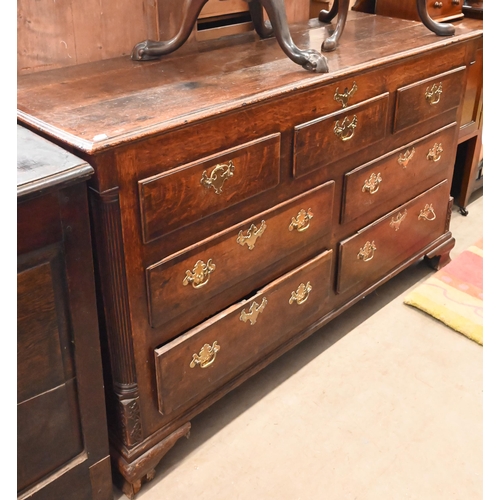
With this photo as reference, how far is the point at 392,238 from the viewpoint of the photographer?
2045 millimetres

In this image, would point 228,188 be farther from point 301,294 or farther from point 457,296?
point 457,296

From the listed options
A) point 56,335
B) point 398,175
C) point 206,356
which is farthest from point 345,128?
point 56,335

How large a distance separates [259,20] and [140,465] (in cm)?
132

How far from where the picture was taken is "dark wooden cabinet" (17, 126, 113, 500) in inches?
39.8

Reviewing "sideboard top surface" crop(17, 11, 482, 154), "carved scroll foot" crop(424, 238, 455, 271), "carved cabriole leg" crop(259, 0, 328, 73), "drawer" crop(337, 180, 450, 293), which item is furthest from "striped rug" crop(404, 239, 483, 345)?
"carved cabriole leg" crop(259, 0, 328, 73)

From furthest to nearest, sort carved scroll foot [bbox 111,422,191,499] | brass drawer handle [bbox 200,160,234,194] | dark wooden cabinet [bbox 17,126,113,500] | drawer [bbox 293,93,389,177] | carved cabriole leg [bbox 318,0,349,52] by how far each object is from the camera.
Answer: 1. carved cabriole leg [bbox 318,0,349,52]
2. drawer [bbox 293,93,389,177]
3. carved scroll foot [bbox 111,422,191,499]
4. brass drawer handle [bbox 200,160,234,194]
5. dark wooden cabinet [bbox 17,126,113,500]

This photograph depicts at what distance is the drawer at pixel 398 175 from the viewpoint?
69.7 inches

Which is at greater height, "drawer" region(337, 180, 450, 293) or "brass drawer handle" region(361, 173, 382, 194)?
"brass drawer handle" region(361, 173, 382, 194)

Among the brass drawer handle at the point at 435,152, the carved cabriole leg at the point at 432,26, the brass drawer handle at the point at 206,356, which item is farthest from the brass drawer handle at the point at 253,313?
the carved cabriole leg at the point at 432,26

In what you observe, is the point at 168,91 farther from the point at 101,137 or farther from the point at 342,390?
the point at 342,390

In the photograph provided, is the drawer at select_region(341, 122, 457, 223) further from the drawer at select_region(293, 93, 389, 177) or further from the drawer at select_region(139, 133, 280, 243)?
the drawer at select_region(139, 133, 280, 243)

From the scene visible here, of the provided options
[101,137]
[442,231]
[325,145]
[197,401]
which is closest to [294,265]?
[325,145]

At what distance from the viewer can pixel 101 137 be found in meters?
1.09
